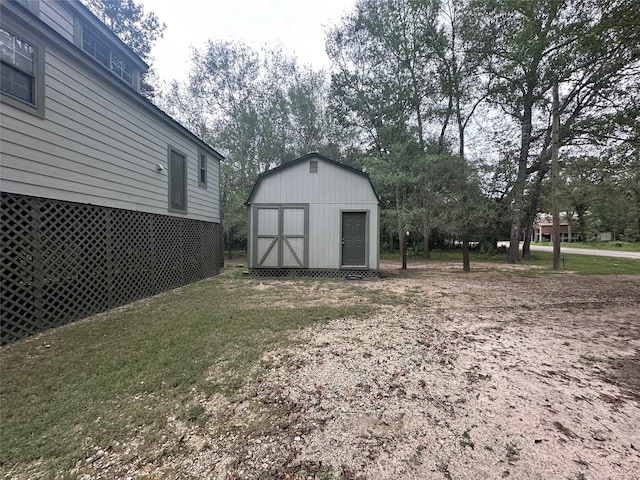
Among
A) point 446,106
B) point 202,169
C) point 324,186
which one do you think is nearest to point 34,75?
point 202,169

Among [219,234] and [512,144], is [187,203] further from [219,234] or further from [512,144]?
[512,144]

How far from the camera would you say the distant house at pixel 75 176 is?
3641mm

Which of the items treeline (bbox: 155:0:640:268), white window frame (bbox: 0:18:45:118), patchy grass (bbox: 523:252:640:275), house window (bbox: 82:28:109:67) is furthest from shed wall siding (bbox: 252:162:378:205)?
patchy grass (bbox: 523:252:640:275)

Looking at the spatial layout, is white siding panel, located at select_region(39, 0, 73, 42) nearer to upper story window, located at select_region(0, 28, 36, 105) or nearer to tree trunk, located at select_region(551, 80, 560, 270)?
upper story window, located at select_region(0, 28, 36, 105)

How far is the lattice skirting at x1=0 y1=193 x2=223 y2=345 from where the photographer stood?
12.0 ft

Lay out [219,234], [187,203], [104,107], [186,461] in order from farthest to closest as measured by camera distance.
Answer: [219,234], [187,203], [104,107], [186,461]

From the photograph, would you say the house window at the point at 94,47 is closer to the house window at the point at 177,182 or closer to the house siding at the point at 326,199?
the house window at the point at 177,182

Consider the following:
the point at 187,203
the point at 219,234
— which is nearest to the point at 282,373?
the point at 187,203

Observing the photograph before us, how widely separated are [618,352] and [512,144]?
13175 mm

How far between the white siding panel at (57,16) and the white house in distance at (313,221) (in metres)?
5.40

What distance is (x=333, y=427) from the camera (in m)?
1.94

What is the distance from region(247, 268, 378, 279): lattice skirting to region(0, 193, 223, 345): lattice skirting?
3.01 m

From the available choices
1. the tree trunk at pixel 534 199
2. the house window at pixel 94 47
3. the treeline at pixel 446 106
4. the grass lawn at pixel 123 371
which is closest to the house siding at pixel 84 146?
the house window at pixel 94 47

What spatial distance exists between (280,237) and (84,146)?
559 cm
